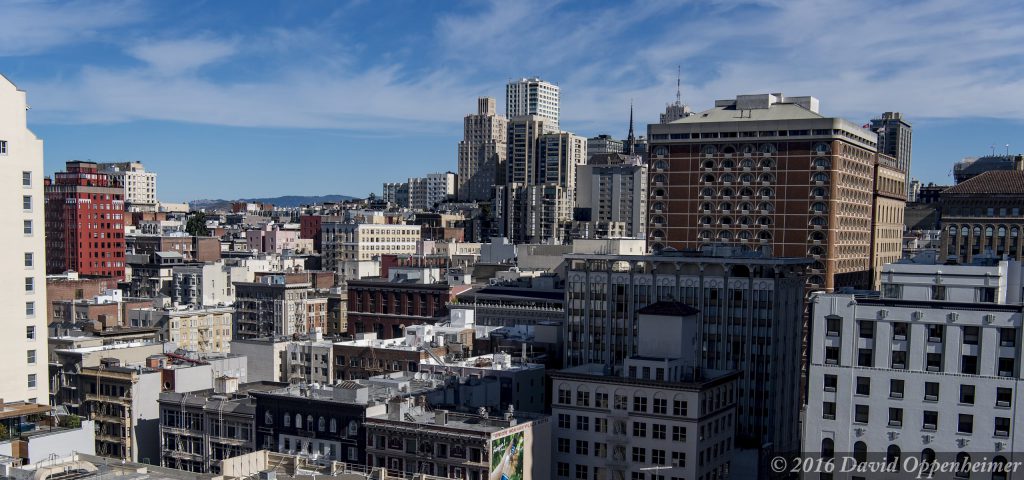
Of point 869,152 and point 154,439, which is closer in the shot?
point 154,439

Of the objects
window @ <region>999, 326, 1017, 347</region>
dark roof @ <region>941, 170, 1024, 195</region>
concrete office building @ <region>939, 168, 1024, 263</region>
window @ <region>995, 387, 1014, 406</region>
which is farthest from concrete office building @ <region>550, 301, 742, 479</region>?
dark roof @ <region>941, 170, 1024, 195</region>

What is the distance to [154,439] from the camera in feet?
378

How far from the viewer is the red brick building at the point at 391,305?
167750 mm

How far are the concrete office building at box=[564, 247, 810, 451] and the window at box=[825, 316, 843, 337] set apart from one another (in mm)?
46772

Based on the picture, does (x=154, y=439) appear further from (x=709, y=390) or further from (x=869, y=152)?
(x=869, y=152)

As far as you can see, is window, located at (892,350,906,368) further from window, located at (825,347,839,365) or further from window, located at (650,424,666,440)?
window, located at (650,424,666,440)

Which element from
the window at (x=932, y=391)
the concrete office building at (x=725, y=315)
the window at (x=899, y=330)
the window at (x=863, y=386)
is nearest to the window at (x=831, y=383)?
the window at (x=863, y=386)

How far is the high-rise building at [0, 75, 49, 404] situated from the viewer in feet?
229

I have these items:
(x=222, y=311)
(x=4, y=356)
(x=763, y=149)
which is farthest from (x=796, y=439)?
(x=222, y=311)

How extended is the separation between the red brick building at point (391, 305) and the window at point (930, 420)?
111 meters

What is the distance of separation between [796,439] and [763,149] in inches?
2167

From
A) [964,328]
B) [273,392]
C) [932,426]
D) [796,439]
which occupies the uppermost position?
[964,328]

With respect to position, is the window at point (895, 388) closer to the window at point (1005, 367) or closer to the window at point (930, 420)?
the window at point (930, 420)

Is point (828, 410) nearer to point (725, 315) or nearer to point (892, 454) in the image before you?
point (892, 454)
